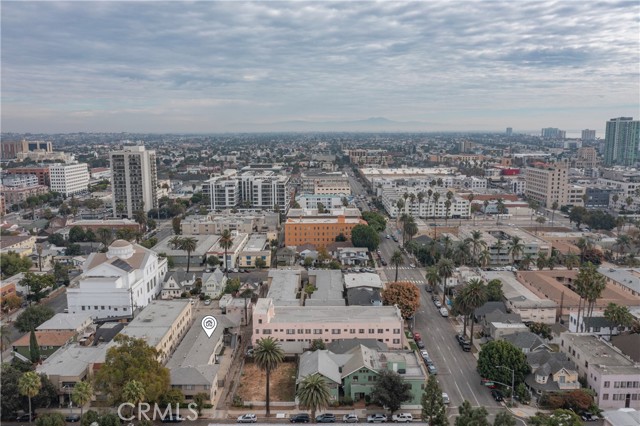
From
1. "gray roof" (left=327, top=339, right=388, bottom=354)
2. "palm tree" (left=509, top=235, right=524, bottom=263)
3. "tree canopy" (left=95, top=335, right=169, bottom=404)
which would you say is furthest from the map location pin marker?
"palm tree" (left=509, top=235, right=524, bottom=263)

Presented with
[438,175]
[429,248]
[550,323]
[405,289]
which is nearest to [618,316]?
[550,323]

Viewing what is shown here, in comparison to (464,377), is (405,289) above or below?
above

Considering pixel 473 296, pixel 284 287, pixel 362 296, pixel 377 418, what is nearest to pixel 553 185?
pixel 362 296

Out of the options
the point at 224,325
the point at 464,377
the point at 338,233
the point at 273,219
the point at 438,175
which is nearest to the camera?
the point at 464,377

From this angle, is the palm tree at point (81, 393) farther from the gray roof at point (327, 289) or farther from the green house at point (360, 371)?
the gray roof at point (327, 289)

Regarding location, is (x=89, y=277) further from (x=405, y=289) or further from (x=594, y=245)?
(x=594, y=245)
